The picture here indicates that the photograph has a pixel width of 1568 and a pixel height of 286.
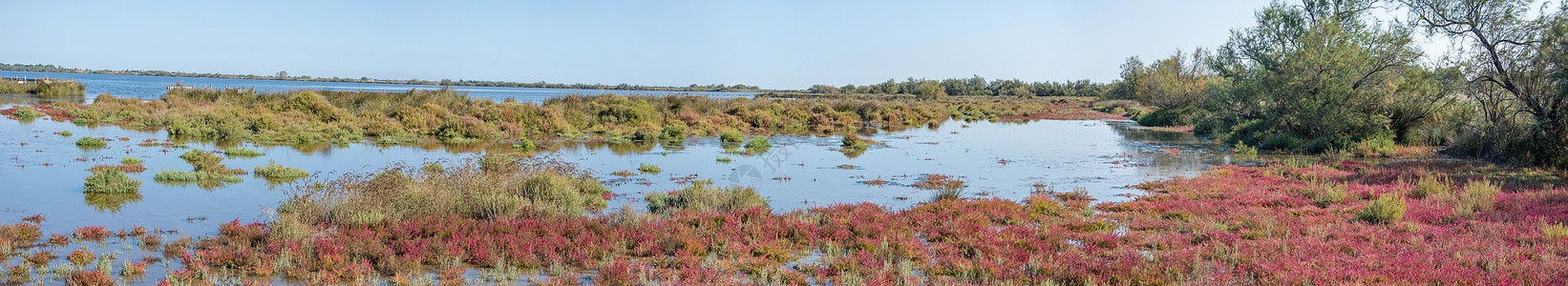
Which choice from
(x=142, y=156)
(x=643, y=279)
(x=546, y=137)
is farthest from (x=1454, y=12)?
(x=142, y=156)

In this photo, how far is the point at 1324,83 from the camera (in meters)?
22.9

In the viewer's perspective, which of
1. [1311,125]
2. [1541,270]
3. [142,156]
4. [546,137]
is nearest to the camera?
[1541,270]

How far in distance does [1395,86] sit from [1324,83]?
191 centimetres

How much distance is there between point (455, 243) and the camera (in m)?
7.76

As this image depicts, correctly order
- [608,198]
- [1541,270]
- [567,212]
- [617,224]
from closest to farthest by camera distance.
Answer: [1541,270] < [617,224] < [567,212] < [608,198]

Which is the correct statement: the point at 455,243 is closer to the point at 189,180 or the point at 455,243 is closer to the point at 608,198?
the point at 608,198

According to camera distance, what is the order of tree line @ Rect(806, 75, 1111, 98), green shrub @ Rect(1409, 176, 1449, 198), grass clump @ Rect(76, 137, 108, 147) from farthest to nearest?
tree line @ Rect(806, 75, 1111, 98) < grass clump @ Rect(76, 137, 108, 147) < green shrub @ Rect(1409, 176, 1449, 198)

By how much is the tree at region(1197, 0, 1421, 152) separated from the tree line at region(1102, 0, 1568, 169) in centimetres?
4

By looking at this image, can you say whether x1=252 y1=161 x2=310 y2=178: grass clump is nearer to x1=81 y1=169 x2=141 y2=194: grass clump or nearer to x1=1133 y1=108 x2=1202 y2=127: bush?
x1=81 y1=169 x2=141 y2=194: grass clump

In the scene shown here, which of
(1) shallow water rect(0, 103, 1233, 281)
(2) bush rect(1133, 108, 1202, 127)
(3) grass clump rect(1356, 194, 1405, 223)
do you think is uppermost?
(2) bush rect(1133, 108, 1202, 127)

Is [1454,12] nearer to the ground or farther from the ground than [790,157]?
farther from the ground

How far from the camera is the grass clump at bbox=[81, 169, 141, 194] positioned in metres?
11.3

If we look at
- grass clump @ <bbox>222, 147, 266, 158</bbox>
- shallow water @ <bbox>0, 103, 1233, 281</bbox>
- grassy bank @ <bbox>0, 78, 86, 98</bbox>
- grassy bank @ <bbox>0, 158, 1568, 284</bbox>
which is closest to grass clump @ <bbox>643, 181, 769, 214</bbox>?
grassy bank @ <bbox>0, 158, 1568, 284</bbox>

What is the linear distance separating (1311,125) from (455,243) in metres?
25.1
